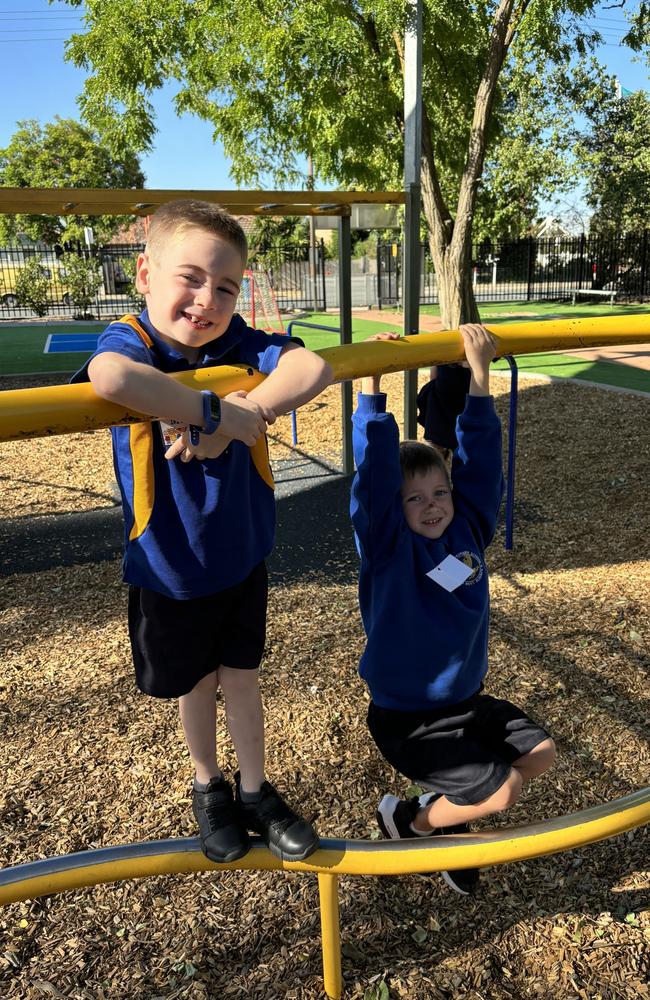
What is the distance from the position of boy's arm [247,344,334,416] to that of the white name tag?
55 cm

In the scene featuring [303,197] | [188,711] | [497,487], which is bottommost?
[188,711]

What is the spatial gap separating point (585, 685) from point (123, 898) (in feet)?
5.81

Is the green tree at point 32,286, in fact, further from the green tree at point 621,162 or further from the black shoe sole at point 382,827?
the black shoe sole at point 382,827

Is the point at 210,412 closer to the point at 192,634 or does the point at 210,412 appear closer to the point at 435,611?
the point at 192,634

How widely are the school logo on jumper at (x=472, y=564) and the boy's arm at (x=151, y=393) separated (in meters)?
0.73

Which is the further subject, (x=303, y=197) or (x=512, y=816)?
(x=303, y=197)

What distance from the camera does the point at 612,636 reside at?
3.23 meters

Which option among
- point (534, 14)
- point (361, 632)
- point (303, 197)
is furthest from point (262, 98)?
point (361, 632)

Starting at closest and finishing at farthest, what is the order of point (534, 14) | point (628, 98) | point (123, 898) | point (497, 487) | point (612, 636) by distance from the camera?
point (497, 487)
point (123, 898)
point (612, 636)
point (534, 14)
point (628, 98)

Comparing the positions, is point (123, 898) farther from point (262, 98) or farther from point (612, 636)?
point (262, 98)

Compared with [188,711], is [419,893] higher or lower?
lower

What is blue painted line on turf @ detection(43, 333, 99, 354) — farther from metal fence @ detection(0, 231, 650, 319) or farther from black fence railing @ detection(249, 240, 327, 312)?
black fence railing @ detection(249, 240, 327, 312)

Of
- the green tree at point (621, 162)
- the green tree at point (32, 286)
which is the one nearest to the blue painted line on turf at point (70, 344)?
the green tree at point (32, 286)

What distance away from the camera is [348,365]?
55.2 inches
